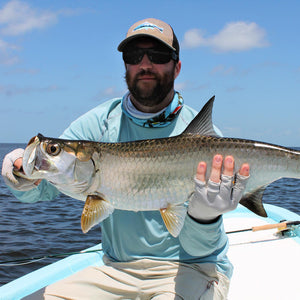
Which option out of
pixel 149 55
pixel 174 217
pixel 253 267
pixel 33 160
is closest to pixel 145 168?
pixel 174 217

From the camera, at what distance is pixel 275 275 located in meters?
4.46

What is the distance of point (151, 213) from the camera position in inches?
135

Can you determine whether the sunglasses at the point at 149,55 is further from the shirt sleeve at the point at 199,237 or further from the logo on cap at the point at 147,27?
the shirt sleeve at the point at 199,237

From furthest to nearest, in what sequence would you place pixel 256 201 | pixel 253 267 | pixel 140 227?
pixel 253 267, pixel 140 227, pixel 256 201

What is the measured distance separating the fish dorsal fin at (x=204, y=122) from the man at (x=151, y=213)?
0.35m

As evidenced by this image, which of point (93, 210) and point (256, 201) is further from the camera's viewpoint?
point (256, 201)

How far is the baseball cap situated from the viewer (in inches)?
141

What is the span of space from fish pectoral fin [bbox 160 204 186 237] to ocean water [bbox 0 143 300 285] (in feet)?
18.3

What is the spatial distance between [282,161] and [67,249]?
7278 mm

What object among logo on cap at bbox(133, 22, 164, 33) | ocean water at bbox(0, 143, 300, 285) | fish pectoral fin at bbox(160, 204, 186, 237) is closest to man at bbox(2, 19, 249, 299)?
logo on cap at bbox(133, 22, 164, 33)

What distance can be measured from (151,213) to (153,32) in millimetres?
1719

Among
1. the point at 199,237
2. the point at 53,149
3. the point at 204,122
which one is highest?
the point at 204,122

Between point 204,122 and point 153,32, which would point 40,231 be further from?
point 204,122

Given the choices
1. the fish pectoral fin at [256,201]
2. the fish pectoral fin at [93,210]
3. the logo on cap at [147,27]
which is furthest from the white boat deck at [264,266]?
the logo on cap at [147,27]
